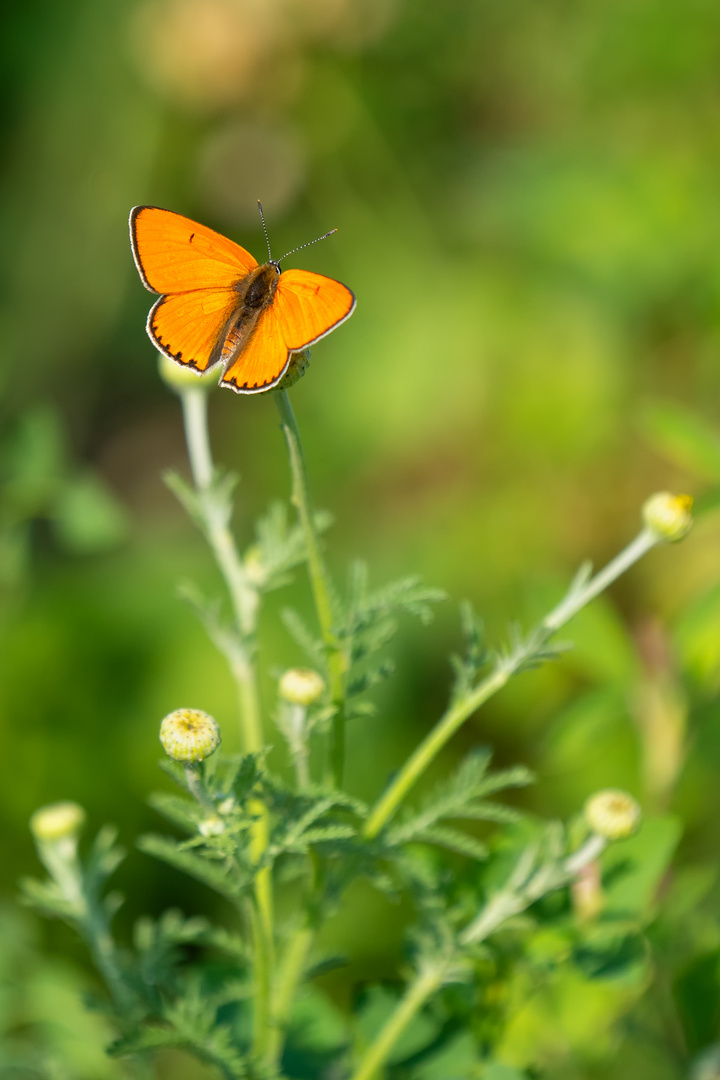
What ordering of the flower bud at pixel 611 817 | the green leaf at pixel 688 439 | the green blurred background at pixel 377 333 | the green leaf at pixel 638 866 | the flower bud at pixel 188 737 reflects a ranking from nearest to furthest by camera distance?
the flower bud at pixel 188 737
the flower bud at pixel 611 817
the green leaf at pixel 638 866
the green leaf at pixel 688 439
the green blurred background at pixel 377 333

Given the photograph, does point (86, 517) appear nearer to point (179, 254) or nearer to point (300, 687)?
point (179, 254)

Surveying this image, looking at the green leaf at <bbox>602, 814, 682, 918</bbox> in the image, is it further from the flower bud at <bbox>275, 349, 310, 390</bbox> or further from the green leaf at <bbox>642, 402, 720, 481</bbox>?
the flower bud at <bbox>275, 349, 310, 390</bbox>

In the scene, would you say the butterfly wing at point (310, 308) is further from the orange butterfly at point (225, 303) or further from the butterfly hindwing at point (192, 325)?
the butterfly hindwing at point (192, 325)

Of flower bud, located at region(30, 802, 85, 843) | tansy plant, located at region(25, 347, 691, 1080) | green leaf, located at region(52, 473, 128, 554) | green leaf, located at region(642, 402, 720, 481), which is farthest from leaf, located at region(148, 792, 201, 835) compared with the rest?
green leaf, located at region(52, 473, 128, 554)

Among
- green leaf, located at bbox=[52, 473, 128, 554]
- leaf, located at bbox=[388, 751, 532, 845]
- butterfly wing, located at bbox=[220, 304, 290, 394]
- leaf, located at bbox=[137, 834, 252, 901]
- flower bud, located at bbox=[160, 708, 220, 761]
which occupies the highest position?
butterfly wing, located at bbox=[220, 304, 290, 394]

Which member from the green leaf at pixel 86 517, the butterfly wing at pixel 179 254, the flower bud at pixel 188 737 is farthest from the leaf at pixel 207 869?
the green leaf at pixel 86 517

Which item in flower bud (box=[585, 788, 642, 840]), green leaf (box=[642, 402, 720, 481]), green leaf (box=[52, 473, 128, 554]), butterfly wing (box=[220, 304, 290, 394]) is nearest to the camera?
butterfly wing (box=[220, 304, 290, 394])

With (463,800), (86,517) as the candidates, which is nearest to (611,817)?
(463,800)
